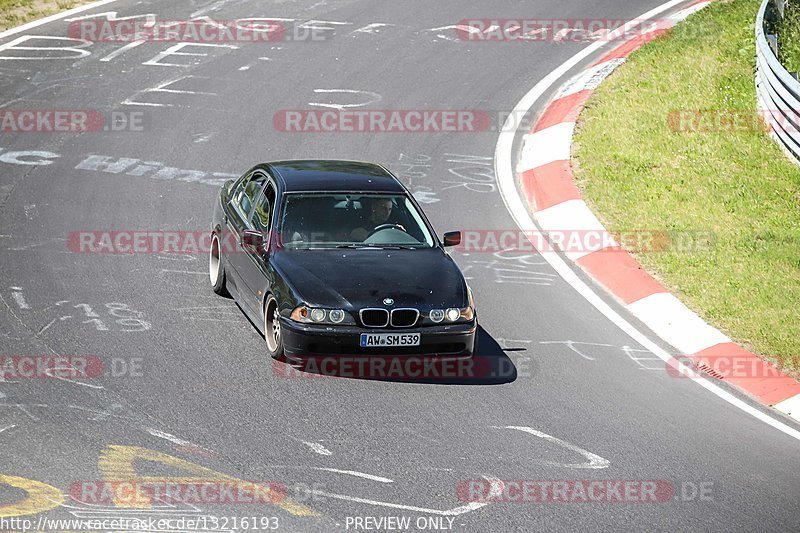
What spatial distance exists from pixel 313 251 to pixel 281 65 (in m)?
9.54

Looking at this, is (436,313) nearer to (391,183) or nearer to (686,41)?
(391,183)

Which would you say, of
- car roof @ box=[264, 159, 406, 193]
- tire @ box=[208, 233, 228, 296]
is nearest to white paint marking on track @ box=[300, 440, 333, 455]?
car roof @ box=[264, 159, 406, 193]

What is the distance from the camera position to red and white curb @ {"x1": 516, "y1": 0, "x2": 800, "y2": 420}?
10906 millimetres

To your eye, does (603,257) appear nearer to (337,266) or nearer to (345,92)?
(337,266)

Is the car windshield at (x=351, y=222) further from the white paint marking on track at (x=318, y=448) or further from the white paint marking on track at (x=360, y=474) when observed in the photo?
the white paint marking on track at (x=360, y=474)

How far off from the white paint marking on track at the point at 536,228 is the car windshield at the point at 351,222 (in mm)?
2172

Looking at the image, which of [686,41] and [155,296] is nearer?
[155,296]

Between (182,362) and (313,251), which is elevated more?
(313,251)

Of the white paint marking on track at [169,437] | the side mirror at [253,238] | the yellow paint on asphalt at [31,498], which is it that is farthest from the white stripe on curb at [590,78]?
the yellow paint on asphalt at [31,498]

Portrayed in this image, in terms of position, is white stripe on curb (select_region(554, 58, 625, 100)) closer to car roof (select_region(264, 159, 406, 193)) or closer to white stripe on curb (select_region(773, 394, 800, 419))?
car roof (select_region(264, 159, 406, 193))

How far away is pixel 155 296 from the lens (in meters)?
11.8

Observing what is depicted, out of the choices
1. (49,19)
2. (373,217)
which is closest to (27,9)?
(49,19)

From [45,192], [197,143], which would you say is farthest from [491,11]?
[45,192]

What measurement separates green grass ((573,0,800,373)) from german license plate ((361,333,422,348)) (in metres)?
3.49
